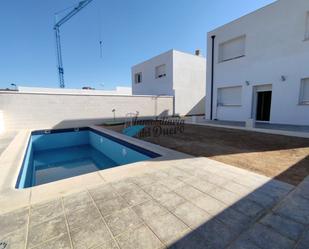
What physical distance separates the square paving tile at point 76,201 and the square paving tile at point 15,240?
39 cm

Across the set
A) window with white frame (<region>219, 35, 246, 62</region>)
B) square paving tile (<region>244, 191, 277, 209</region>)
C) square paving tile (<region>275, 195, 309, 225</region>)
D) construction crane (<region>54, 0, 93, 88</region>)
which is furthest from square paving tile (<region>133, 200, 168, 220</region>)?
construction crane (<region>54, 0, 93, 88</region>)

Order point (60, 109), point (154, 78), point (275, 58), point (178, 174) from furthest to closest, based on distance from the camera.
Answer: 1. point (154, 78)
2. point (60, 109)
3. point (275, 58)
4. point (178, 174)

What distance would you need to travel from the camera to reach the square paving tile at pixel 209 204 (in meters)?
1.70

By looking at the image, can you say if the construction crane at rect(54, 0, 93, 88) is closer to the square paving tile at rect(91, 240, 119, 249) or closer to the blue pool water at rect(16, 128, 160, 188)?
the blue pool water at rect(16, 128, 160, 188)

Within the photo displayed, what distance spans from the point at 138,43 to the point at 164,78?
4.91 meters

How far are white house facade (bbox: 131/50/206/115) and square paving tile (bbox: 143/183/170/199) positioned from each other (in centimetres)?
1121

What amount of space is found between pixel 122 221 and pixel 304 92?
8774mm

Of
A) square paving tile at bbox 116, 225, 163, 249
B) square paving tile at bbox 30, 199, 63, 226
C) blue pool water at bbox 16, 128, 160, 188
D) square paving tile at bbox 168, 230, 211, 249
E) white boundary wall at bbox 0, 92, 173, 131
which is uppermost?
white boundary wall at bbox 0, 92, 173, 131

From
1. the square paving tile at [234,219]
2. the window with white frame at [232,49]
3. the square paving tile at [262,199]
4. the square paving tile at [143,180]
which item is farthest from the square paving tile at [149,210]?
the window with white frame at [232,49]

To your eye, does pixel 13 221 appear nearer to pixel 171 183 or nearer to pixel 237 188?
pixel 171 183

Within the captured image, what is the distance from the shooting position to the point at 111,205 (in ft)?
5.95

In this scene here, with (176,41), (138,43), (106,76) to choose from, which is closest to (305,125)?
(176,41)

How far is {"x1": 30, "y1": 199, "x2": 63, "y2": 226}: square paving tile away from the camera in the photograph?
1.59 meters

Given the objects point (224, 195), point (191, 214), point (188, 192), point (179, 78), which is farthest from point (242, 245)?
point (179, 78)
